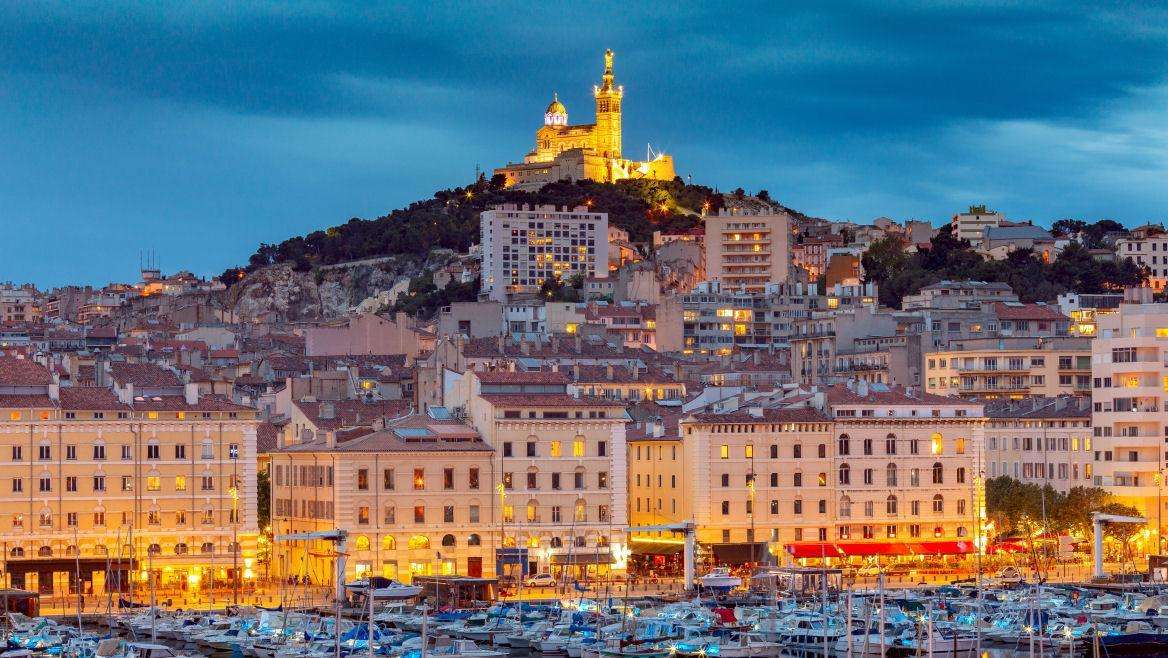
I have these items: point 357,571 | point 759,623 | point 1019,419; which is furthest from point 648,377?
point 759,623

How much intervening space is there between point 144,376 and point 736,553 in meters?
24.3

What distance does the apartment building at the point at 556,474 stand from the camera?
91250 millimetres

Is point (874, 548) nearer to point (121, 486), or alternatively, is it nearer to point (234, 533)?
point (234, 533)

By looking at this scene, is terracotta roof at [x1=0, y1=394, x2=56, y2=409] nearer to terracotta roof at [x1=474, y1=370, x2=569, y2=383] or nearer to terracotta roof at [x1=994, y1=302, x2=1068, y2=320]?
terracotta roof at [x1=474, y1=370, x2=569, y2=383]

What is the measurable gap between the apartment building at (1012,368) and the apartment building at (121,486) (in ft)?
159

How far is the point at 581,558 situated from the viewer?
91.2 meters

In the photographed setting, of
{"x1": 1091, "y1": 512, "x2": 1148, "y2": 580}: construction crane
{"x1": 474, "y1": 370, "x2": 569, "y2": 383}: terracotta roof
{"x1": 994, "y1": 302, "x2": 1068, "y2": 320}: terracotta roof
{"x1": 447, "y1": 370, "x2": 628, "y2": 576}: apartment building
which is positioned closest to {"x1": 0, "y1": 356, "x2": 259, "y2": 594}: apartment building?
{"x1": 474, "y1": 370, "x2": 569, "y2": 383}: terracotta roof

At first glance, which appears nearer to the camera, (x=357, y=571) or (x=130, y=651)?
(x=130, y=651)

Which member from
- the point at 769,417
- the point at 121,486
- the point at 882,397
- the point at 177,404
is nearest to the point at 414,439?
the point at 177,404

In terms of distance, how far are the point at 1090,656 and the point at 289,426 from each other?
41911mm

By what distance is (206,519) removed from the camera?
294ft

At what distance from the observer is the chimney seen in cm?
9868

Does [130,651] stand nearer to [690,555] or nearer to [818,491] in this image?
[690,555]

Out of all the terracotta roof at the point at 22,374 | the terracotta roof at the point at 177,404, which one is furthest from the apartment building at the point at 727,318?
the terracotta roof at the point at 22,374
